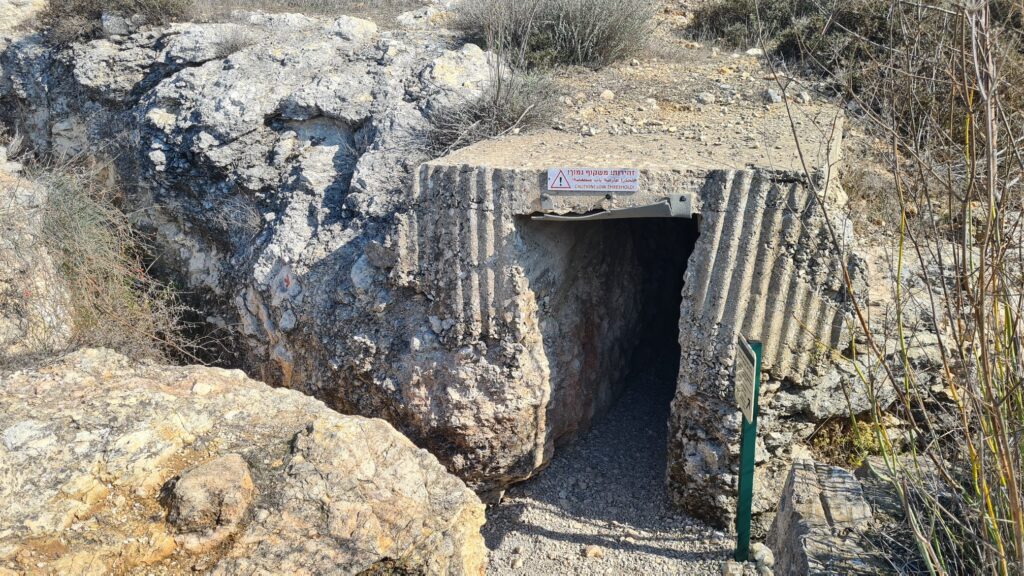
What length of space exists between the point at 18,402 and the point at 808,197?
335cm

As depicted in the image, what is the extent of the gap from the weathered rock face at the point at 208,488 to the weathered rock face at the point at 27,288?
2.18 metres

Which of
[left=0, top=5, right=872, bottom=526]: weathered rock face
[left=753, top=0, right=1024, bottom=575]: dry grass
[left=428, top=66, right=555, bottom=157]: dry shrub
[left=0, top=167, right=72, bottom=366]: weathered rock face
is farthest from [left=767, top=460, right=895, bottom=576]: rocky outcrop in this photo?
[left=0, top=167, right=72, bottom=366]: weathered rock face

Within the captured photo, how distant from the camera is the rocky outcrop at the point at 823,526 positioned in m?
2.62

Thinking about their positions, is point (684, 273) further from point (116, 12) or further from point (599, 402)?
point (116, 12)

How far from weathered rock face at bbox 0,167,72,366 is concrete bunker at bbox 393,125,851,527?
2.34 meters

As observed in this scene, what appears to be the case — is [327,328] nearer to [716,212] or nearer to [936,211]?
[716,212]

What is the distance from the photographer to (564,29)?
582cm

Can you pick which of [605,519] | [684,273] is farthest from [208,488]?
[684,273]

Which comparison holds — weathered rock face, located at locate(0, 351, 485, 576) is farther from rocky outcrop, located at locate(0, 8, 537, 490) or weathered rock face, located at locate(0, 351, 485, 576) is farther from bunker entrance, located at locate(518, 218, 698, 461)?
bunker entrance, located at locate(518, 218, 698, 461)

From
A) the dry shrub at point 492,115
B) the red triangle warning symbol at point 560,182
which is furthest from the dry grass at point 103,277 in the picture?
the red triangle warning symbol at point 560,182

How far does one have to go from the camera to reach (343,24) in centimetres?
615

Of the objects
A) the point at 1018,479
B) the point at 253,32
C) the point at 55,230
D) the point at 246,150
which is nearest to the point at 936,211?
the point at 1018,479

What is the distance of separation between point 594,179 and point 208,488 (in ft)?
7.51

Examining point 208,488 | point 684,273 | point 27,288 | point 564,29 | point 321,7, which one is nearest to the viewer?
point 208,488
